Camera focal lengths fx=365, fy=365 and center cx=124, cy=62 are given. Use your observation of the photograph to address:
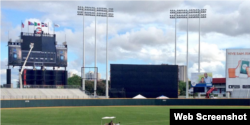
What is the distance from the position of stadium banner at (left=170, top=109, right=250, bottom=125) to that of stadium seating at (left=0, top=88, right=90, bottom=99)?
55.1 meters

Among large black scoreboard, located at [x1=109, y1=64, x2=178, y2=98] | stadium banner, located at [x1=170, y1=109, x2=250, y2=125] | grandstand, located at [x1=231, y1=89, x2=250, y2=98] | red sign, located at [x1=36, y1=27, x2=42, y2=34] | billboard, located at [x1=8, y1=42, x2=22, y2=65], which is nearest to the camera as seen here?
stadium banner, located at [x1=170, y1=109, x2=250, y2=125]

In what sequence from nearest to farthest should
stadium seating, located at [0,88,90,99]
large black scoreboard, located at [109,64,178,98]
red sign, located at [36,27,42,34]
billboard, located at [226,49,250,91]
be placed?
stadium seating, located at [0,88,90,99], billboard, located at [226,49,250,91], large black scoreboard, located at [109,64,178,98], red sign, located at [36,27,42,34]

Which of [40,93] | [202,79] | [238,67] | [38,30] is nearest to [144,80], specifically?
[202,79]

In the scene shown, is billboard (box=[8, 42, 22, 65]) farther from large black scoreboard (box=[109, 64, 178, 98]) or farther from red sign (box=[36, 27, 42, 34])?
large black scoreboard (box=[109, 64, 178, 98])

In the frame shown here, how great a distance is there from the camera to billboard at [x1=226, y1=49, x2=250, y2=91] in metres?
67.6

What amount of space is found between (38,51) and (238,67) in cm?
4080

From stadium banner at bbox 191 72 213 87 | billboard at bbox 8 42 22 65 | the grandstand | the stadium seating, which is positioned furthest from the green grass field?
billboard at bbox 8 42 22 65

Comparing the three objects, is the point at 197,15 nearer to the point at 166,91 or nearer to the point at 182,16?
the point at 182,16

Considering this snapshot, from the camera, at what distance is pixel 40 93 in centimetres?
7044

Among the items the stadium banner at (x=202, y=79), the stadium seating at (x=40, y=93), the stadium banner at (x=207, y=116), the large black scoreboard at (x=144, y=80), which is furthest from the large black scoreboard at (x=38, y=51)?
the stadium banner at (x=207, y=116)

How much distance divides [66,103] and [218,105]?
26424mm

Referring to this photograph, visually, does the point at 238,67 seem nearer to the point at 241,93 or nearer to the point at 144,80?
the point at 241,93

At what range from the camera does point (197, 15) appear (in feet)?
254

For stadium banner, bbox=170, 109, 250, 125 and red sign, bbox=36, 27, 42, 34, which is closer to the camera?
stadium banner, bbox=170, 109, 250, 125
